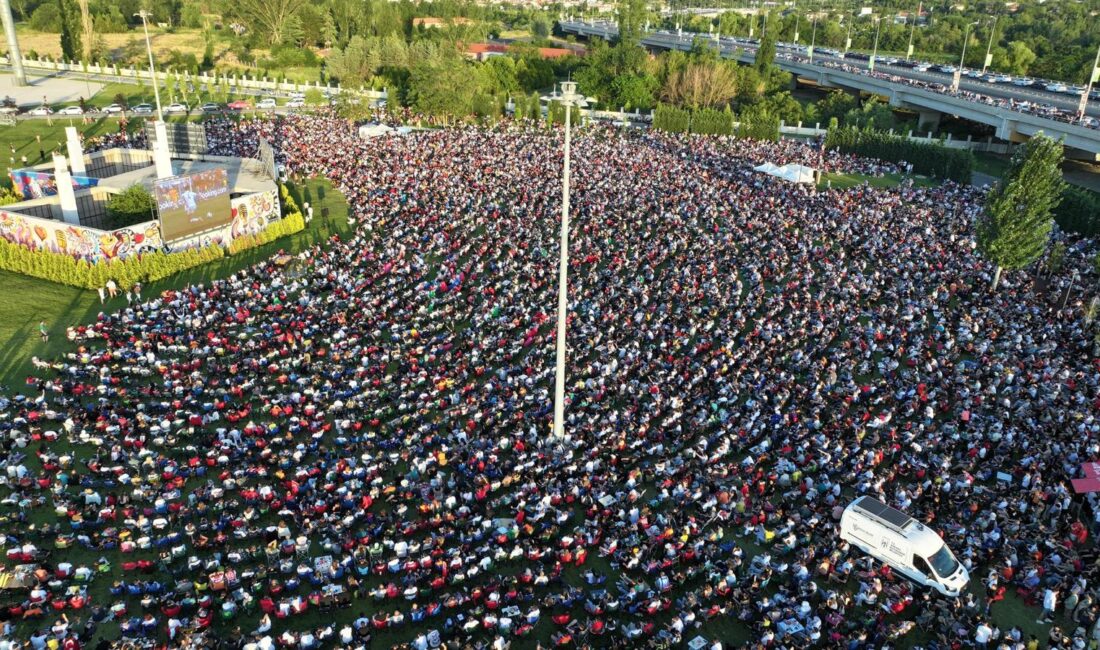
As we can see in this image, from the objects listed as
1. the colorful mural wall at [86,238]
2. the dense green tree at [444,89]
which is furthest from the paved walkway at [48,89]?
the colorful mural wall at [86,238]

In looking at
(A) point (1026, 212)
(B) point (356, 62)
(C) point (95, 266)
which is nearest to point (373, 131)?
(B) point (356, 62)

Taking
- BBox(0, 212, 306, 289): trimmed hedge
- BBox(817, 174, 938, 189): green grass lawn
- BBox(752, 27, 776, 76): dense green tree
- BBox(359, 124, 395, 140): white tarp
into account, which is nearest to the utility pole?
BBox(359, 124, 395, 140): white tarp

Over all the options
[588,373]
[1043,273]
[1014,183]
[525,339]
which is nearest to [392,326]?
[525,339]

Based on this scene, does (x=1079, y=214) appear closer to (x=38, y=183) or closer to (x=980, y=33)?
(x=38, y=183)

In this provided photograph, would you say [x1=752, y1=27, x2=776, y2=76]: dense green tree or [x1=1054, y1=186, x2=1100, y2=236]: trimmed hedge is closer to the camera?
[x1=1054, y1=186, x2=1100, y2=236]: trimmed hedge

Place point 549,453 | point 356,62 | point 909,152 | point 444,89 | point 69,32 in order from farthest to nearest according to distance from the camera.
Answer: point 69,32 < point 356,62 < point 444,89 < point 909,152 < point 549,453

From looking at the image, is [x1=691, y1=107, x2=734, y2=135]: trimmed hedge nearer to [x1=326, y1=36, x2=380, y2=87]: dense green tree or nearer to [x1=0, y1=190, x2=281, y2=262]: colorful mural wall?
[x1=326, y1=36, x2=380, y2=87]: dense green tree

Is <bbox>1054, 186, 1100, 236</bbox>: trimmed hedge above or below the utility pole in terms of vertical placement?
below
